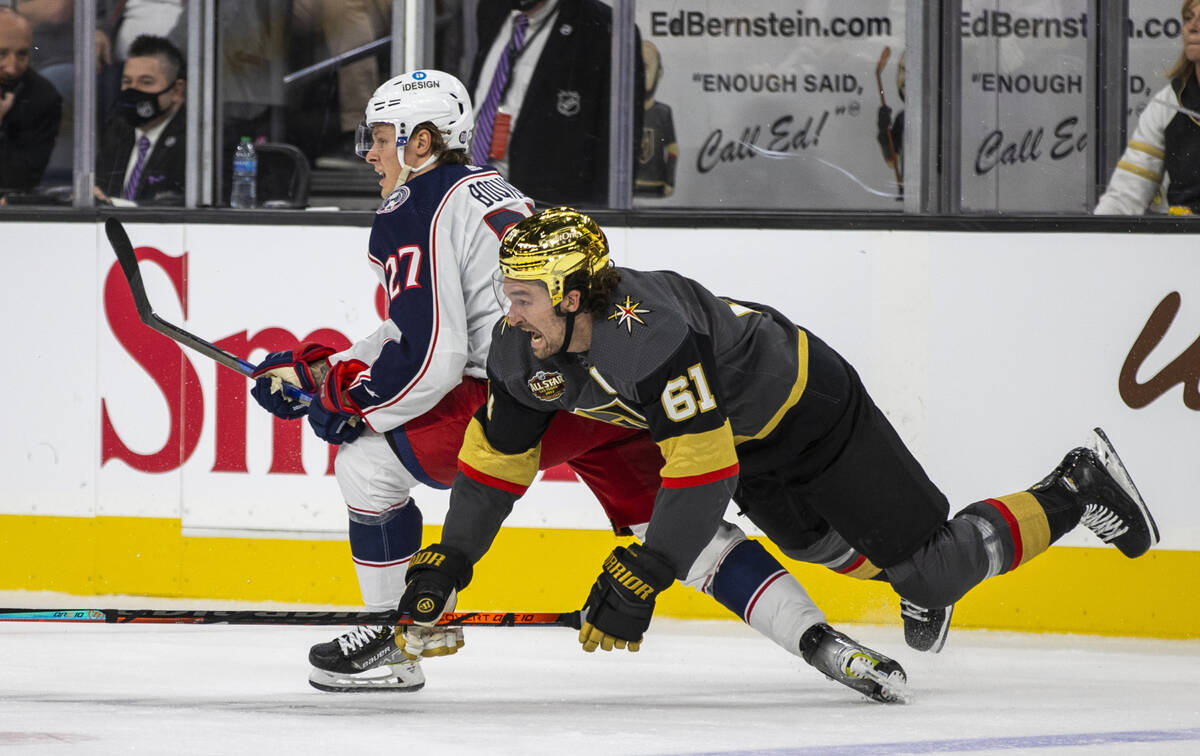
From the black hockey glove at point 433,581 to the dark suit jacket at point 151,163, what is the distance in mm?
2098

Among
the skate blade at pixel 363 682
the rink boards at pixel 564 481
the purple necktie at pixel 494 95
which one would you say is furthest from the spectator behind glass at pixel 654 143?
the skate blade at pixel 363 682

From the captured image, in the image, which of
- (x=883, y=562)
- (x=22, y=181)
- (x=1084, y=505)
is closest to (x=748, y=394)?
(x=883, y=562)

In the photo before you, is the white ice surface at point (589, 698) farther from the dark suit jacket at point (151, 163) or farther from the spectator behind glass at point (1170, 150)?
the dark suit jacket at point (151, 163)

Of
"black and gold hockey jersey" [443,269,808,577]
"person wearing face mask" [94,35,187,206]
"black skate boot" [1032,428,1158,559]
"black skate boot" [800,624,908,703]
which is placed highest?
"person wearing face mask" [94,35,187,206]

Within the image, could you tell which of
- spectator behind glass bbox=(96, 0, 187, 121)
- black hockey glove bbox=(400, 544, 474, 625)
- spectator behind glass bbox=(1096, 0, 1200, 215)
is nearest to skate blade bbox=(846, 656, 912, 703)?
black hockey glove bbox=(400, 544, 474, 625)

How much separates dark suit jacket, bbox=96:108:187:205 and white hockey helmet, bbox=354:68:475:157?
1.51 m

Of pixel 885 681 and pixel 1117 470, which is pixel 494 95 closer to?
pixel 1117 470

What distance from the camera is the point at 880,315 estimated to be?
153 inches

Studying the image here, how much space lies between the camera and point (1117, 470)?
3.22 meters

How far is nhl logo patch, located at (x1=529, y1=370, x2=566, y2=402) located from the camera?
256 cm

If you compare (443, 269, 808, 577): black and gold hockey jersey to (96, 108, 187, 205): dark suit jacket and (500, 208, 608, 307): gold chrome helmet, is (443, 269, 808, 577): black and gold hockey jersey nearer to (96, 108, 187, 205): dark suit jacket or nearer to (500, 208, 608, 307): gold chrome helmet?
(500, 208, 608, 307): gold chrome helmet

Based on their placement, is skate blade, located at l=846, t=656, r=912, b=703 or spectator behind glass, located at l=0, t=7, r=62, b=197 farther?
spectator behind glass, located at l=0, t=7, r=62, b=197

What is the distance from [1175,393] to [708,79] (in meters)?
1.43

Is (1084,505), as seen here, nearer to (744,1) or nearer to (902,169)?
(902,169)
